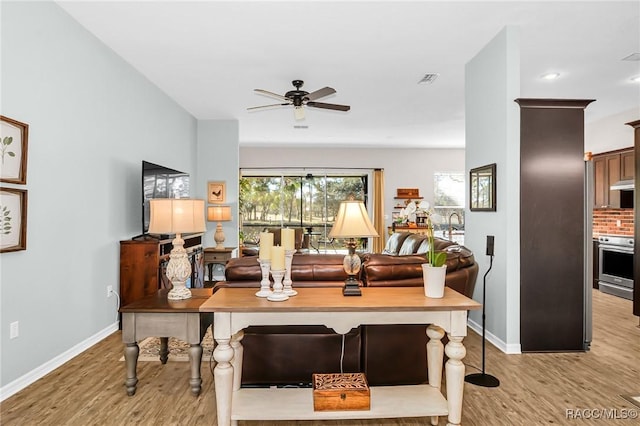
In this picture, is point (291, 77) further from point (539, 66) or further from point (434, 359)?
point (434, 359)

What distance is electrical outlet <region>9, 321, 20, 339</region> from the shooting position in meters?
2.58

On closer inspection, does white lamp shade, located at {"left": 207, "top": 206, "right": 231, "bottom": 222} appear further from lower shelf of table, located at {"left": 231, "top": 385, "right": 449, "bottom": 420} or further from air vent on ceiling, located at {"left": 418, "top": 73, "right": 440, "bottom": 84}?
lower shelf of table, located at {"left": 231, "top": 385, "right": 449, "bottom": 420}

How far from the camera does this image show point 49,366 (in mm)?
2932

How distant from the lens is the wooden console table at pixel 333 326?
197 centimetres

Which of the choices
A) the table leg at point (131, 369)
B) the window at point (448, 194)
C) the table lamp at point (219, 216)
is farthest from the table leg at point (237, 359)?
the window at point (448, 194)

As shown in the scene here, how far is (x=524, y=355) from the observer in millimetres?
3273

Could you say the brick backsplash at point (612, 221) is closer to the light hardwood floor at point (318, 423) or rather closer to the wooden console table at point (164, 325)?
the light hardwood floor at point (318, 423)

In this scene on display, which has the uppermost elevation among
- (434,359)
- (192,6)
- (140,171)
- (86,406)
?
(192,6)

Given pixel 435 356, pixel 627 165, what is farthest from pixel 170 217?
pixel 627 165

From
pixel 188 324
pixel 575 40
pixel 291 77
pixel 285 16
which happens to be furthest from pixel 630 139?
pixel 188 324

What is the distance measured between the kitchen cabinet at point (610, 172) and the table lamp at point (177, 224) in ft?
20.1

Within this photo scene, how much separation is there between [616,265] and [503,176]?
3720 millimetres

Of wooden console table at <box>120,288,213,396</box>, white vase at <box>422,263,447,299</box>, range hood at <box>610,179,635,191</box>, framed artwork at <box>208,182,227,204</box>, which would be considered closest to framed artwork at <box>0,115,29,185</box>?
wooden console table at <box>120,288,213,396</box>

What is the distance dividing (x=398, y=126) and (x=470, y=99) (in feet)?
10.7
